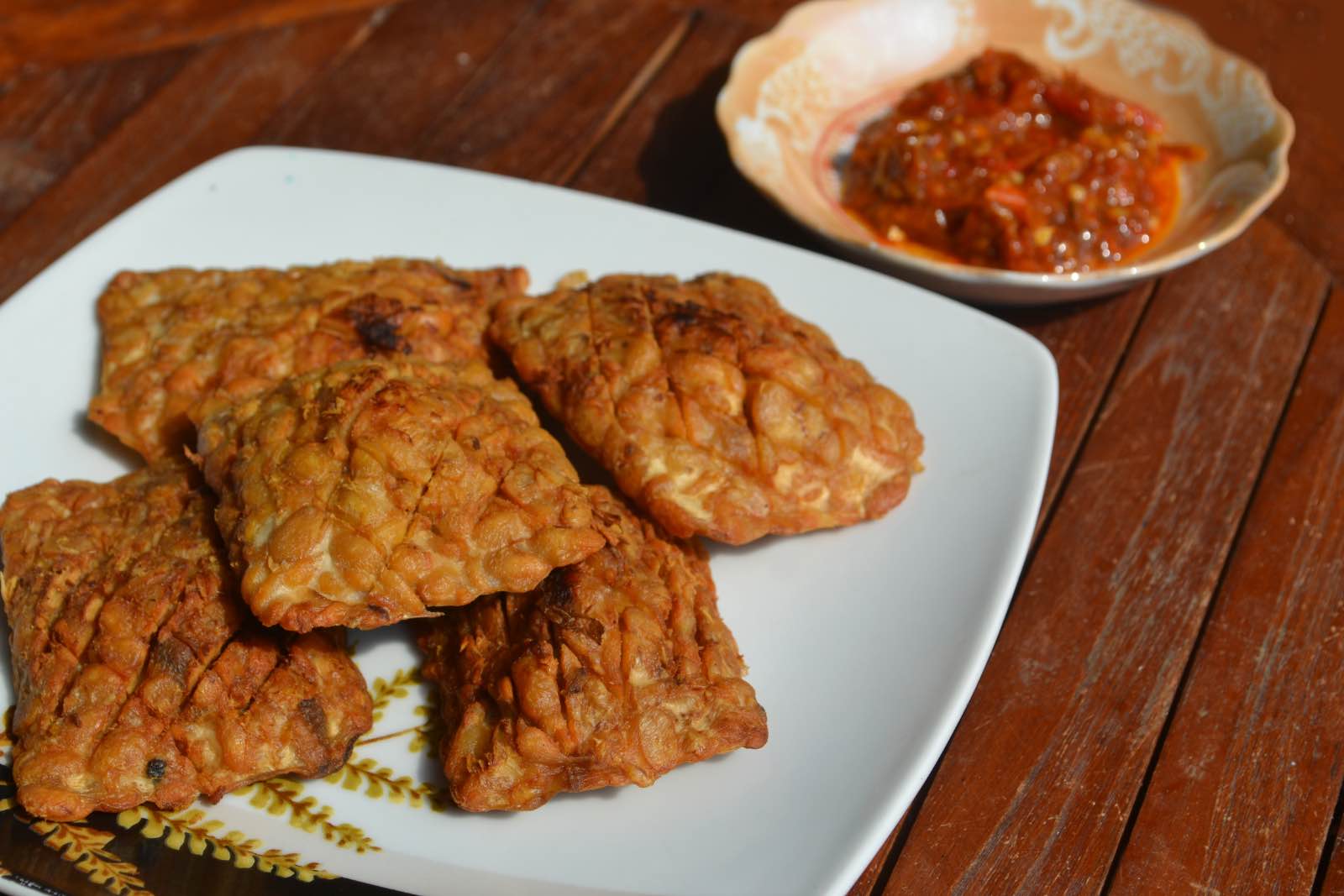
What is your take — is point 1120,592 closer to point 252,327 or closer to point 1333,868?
point 1333,868

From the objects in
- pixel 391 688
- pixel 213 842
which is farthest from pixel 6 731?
pixel 391 688

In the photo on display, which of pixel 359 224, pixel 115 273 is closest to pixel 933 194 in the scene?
pixel 359 224

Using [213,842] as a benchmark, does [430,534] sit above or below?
above

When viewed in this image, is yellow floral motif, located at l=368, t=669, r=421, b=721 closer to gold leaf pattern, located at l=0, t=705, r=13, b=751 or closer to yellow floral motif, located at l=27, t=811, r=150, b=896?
yellow floral motif, located at l=27, t=811, r=150, b=896

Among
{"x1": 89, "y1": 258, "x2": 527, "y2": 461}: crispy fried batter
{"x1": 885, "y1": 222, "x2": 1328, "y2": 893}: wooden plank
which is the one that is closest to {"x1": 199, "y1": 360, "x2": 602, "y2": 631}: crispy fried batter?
{"x1": 89, "y1": 258, "x2": 527, "y2": 461}: crispy fried batter

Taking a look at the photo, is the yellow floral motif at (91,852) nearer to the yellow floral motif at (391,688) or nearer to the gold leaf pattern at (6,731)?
the gold leaf pattern at (6,731)

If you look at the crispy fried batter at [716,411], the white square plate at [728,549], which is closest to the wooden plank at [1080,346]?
the white square plate at [728,549]
